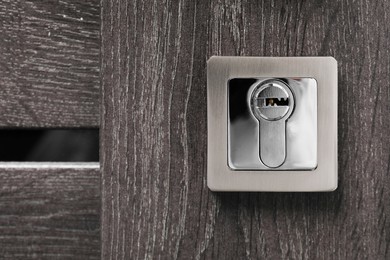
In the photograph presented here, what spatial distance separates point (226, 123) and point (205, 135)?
0.08 ft

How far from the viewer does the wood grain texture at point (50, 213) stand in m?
0.51

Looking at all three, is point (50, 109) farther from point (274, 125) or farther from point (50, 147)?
point (274, 125)

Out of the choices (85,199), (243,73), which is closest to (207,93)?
(243,73)

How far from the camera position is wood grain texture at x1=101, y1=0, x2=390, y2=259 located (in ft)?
1.59

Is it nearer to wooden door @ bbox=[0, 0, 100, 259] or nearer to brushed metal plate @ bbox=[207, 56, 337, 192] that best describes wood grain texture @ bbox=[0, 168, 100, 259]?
wooden door @ bbox=[0, 0, 100, 259]

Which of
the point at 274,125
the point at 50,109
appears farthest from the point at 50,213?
the point at 274,125

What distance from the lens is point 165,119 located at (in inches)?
19.6

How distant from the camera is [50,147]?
617mm

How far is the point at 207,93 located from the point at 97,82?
11cm

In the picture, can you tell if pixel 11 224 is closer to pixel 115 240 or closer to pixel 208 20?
pixel 115 240

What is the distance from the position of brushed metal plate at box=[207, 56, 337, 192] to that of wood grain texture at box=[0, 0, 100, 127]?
117 mm

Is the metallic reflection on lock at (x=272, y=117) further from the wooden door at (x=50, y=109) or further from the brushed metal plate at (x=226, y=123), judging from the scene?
the wooden door at (x=50, y=109)

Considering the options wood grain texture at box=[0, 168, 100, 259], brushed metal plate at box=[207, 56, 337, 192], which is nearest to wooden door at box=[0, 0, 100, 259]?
wood grain texture at box=[0, 168, 100, 259]

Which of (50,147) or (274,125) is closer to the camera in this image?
(274,125)
